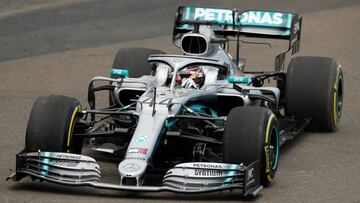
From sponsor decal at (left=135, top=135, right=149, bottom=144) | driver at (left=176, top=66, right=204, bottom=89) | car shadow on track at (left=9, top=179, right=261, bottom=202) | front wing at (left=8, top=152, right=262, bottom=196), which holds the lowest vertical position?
car shadow on track at (left=9, top=179, right=261, bottom=202)

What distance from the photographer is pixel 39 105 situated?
10.2 meters

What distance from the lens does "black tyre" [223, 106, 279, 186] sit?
9578 mm

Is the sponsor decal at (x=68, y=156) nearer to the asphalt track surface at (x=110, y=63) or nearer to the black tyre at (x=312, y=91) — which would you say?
the asphalt track surface at (x=110, y=63)

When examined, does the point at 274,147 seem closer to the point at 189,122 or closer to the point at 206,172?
the point at 189,122

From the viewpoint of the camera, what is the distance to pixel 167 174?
30.7ft

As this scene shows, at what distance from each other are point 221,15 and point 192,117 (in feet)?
11.5

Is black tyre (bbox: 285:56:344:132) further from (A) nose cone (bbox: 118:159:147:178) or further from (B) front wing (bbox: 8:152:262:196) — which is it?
(A) nose cone (bbox: 118:159:147:178)

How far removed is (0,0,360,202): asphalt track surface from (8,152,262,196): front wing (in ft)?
0.53

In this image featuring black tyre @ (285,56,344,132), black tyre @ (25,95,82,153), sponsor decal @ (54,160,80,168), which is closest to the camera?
sponsor decal @ (54,160,80,168)

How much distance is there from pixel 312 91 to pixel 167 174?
3.45 m

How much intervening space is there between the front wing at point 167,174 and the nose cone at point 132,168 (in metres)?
0.14

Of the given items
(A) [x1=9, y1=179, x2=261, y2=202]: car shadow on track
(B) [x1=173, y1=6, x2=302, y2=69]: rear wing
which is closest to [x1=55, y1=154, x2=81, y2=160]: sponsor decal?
(A) [x1=9, y1=179, x2=261, y2=202]: car shadow on track

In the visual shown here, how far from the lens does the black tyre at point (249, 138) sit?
377 inches

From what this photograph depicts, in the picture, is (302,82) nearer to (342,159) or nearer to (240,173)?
(342,159)
